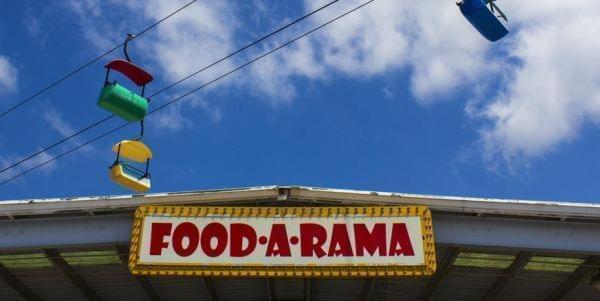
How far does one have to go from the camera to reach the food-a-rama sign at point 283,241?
10.5 meters

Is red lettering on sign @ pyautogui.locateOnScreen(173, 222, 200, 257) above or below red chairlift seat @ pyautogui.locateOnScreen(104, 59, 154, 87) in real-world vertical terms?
below

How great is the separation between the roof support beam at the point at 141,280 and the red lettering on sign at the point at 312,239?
3.77 meters

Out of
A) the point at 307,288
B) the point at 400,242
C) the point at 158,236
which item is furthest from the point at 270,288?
the point at 400,242

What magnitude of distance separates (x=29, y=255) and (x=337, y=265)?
6.58m

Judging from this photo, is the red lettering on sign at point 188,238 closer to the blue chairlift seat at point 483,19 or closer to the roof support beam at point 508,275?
the blue chairlift seat at point 483,19

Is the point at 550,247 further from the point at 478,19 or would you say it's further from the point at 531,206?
the point at 478,19

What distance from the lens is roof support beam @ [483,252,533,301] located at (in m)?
11.9

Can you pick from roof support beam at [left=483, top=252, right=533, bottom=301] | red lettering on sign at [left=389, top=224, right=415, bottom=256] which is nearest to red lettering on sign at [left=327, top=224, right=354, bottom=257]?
red lettering on sign at [left=389, top=224, right=415, bottom=256]

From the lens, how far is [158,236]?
10852 mm

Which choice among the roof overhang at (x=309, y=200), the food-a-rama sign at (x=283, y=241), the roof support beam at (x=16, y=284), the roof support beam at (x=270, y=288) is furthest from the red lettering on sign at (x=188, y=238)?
the roof support beam at (x=16, y=284)

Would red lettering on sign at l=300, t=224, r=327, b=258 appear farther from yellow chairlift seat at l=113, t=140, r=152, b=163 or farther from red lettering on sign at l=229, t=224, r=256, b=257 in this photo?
yellow chairlift seat at l=113, t=140, r=152, b=163

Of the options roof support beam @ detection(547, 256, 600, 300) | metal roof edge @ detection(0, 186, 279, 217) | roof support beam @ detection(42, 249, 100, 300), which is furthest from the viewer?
roof support beam @ detection(42, 249, 100, 300)

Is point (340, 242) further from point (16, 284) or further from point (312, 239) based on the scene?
point (16, 284)

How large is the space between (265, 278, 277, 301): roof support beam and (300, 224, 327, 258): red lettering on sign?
3.32 meters
